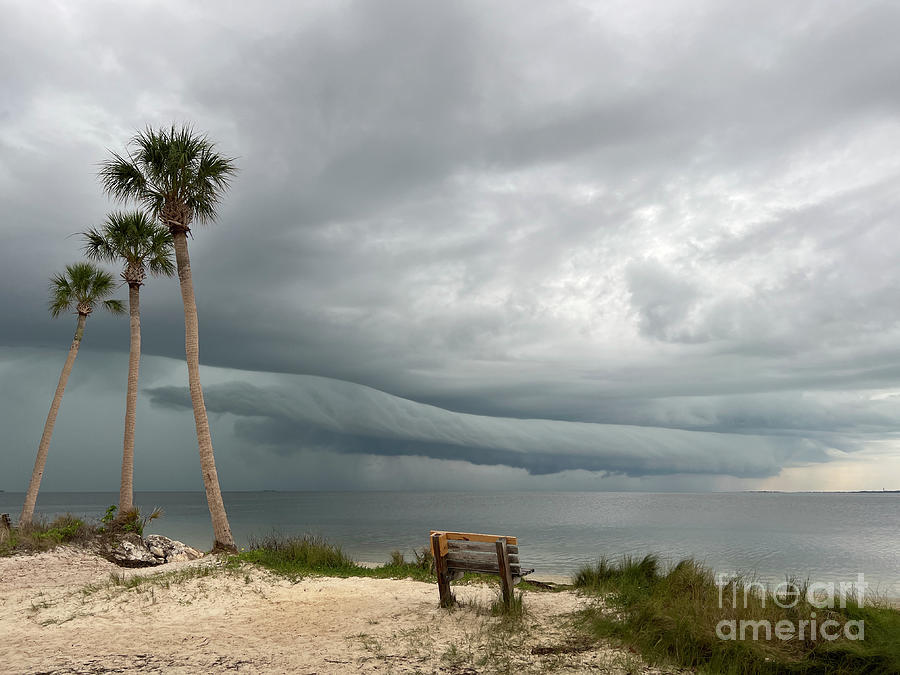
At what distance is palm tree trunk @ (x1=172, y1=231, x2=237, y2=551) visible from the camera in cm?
1652

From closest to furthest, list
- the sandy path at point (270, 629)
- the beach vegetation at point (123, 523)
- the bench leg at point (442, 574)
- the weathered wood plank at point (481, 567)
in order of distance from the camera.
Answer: the sandy path at point (270, 629)
the weathered wood plank at point (481, 567)
the bench leg at point (442, 574)
the beach vegetation at point (123, 523)

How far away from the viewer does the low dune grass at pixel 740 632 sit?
20.9 feet

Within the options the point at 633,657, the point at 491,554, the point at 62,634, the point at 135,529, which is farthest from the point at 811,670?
the point at 135,529

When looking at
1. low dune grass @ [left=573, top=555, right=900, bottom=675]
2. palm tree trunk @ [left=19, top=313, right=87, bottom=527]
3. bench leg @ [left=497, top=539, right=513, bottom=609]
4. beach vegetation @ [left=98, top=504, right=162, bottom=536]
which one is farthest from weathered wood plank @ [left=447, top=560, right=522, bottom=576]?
palm tree trunk @ [left=19, top=313, right=87, bottom=527]

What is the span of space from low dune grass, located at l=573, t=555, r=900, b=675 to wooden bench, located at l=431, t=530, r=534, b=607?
1.21 meters

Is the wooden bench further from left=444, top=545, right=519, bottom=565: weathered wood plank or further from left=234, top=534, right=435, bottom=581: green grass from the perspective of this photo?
left=234, top=534, right=435, bottom=581: green grass

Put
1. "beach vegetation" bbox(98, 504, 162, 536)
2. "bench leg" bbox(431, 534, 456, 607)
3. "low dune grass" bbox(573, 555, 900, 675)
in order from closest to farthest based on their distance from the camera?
"low dune grass" bbox(573, 555, 900, 675) < "bench leg" bbox(431, 534, 456, 607) < "beach vegetation" bbox(98, 504, 162, 536)

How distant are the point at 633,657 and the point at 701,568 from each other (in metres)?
4.46

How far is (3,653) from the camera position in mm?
7188

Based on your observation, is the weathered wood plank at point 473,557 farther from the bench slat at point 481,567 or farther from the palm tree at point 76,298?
the palm tree at point 76,298

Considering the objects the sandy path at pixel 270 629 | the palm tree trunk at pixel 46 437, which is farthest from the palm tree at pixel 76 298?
the sandy path at pixel 270 629

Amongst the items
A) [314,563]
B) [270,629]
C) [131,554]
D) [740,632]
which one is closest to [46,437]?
[131,554]

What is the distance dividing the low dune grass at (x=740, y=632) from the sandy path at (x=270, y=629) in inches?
22.5

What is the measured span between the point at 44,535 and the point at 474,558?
51.1 ft
